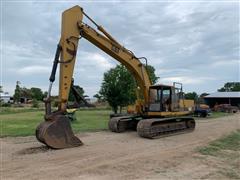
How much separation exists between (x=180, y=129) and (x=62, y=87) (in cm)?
733

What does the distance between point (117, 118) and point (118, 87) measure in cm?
1678

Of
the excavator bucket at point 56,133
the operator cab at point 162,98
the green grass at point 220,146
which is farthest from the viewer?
the operator cab at point 162,98

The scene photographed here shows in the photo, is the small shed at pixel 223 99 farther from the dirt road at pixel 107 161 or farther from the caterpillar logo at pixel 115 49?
the dirt road at pixel 107 161

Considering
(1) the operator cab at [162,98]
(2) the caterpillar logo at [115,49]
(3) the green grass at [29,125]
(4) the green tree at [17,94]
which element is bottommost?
(3) the green grass at [29,125]

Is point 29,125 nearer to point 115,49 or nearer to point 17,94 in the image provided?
point 115,49

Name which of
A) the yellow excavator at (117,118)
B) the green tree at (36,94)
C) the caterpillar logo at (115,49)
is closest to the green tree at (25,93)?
the green tree at (36,94)

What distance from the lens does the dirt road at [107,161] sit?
738cm

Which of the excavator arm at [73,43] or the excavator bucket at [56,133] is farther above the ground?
the excavator arm at [73,43]

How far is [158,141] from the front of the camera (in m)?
13.0

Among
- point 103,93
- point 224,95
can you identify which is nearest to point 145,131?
point 103,93

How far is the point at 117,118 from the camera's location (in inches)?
627

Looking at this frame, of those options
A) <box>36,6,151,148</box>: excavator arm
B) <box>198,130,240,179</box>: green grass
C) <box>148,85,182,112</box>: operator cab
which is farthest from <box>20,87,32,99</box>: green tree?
<box>198,130,240,179</box>: green grass

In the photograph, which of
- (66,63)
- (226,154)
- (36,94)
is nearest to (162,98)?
(226,154)

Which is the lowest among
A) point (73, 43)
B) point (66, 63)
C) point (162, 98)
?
point (162, 98)
